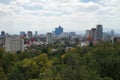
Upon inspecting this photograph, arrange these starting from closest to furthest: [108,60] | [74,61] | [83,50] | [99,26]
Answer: [74,61], [108,60], [83,50], [99,26]

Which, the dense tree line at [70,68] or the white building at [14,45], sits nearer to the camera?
the dense tree line at [70,68]

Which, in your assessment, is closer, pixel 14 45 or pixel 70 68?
pixel 70 68

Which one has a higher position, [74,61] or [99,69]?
[74,61]

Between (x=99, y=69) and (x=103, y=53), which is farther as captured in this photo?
(x=103, y=53)

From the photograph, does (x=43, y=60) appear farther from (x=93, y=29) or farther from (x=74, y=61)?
(x=93, y=29)

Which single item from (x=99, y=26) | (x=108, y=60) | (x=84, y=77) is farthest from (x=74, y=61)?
(x=99, y=26)

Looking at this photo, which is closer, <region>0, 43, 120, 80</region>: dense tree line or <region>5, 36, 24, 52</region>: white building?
<region>0, 43, 120, 80</region>: dense tree line

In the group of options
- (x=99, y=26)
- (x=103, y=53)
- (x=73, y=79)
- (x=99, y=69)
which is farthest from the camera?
(x=99, y=26)

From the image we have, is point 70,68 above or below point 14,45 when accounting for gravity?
above

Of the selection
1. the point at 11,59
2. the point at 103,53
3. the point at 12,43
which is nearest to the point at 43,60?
the point at 11,59

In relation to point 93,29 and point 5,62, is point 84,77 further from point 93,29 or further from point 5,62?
point 93,29
